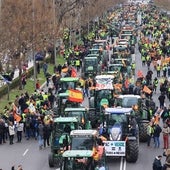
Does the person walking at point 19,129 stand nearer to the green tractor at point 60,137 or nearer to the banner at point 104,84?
the green tractor at point 60,137

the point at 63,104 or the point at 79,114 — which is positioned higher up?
the point at 79,114

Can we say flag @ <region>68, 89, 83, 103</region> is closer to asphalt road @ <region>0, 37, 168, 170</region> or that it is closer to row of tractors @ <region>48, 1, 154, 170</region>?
row of tractors @ <region>48, 1, 154, 170</region>

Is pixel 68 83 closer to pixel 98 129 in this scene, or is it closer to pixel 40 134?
pixel 40 134

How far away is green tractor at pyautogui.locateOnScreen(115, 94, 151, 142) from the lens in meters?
35.8

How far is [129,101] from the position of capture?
38.2m

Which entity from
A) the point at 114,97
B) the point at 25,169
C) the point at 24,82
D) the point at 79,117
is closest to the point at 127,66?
the point at 24,82

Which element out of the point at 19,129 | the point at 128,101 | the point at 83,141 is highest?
the point at 128,101

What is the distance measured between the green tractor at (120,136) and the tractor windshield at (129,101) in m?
5.35

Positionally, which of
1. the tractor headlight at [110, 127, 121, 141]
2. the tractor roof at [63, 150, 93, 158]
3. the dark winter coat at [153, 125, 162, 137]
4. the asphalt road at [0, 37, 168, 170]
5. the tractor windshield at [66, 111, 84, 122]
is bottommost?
the asphalt road at [0, 37, 168, 170]

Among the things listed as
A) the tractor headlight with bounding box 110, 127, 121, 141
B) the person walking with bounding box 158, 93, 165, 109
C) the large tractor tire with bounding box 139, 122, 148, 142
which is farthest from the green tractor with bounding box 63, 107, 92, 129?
the person walking with bounding box 158, 93, 165, 109

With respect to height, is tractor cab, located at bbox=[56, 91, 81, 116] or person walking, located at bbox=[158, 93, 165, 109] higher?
tractor cab, located at bbox=[56, 91, 81, 116]

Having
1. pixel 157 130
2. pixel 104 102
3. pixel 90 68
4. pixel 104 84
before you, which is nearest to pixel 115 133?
pixel 157 130

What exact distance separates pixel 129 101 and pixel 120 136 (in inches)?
272

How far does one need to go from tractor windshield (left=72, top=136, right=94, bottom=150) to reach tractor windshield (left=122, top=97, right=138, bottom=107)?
926 centimetres
